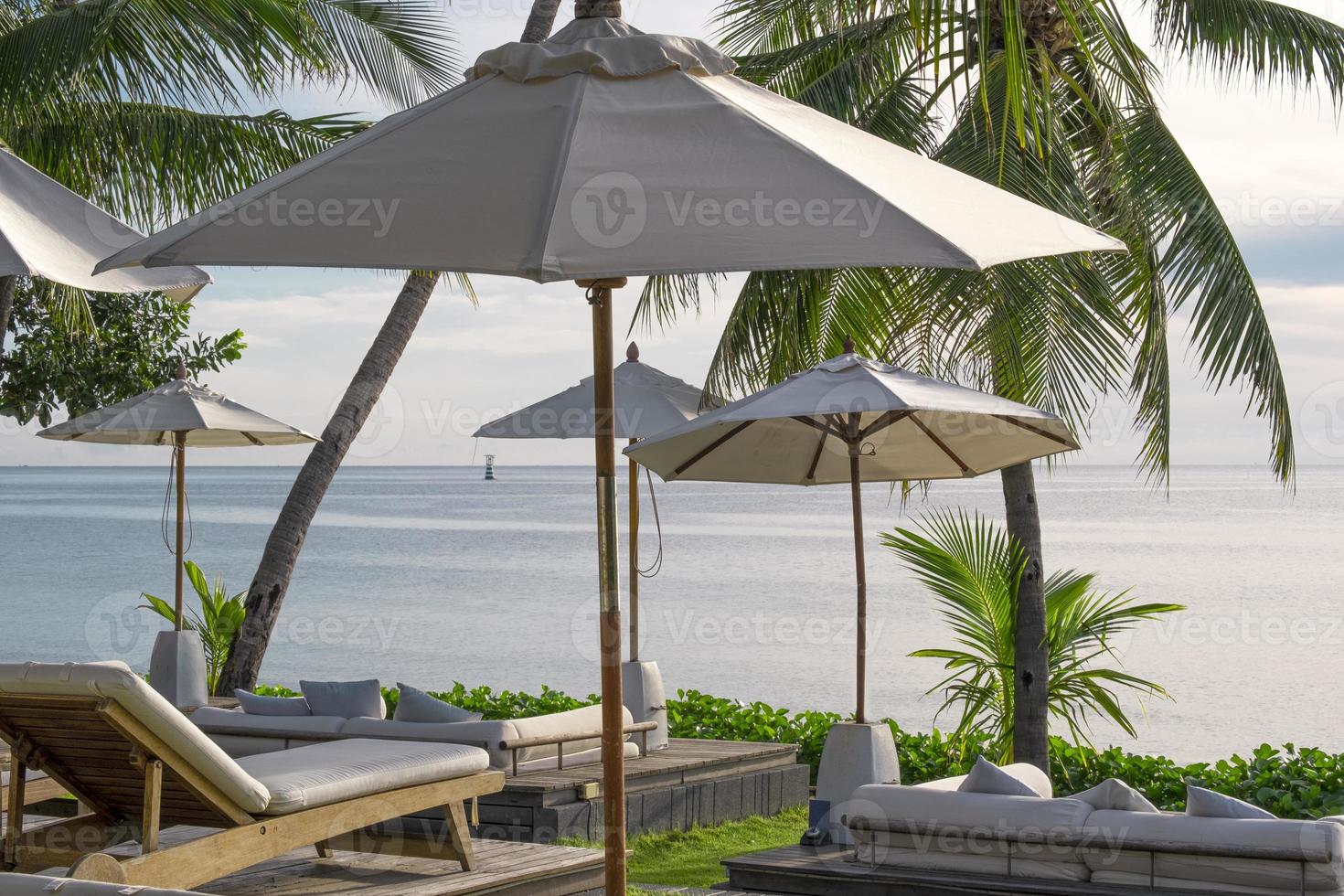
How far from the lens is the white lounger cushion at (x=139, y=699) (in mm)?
4258

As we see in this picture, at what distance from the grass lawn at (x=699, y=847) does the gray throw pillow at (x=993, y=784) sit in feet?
5.52

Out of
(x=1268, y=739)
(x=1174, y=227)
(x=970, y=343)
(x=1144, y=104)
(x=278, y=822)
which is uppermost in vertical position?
(x=1144, y=104)

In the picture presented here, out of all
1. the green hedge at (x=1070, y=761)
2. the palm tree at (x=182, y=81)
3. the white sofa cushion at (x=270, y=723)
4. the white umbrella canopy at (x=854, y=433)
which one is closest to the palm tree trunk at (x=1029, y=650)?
the green hedge at (x=1070, y=761)

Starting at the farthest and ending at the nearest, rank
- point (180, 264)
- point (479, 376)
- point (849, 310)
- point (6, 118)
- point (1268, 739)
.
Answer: point (479, 376) < point (1268, 739) < point (849, 310) < point (6, 118) < point (180, 264)

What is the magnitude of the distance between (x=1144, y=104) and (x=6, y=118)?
702 cm

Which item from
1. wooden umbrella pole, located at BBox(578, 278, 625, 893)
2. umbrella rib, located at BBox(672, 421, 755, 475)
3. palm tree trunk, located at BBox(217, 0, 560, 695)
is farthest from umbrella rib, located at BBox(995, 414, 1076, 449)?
palm tree trunk, located at BBox(217, 0, 560, 695)

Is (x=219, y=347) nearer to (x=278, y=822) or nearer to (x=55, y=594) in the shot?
(x=278, y=822)

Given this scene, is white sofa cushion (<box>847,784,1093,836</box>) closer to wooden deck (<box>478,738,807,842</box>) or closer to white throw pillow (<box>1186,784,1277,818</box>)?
white throw pillow (<box>1186,784,1277,818</box>)

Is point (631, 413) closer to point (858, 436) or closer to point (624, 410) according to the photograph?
point (624, 410)

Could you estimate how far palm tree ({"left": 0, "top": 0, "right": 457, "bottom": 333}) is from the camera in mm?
8109

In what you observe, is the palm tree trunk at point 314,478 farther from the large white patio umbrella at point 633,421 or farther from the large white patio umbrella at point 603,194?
the large white patio umbrella at point 603,194

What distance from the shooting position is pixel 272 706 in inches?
288

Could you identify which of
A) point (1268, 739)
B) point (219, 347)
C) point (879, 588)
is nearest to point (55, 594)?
point (879, 588)

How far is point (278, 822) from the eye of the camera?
4715mm
